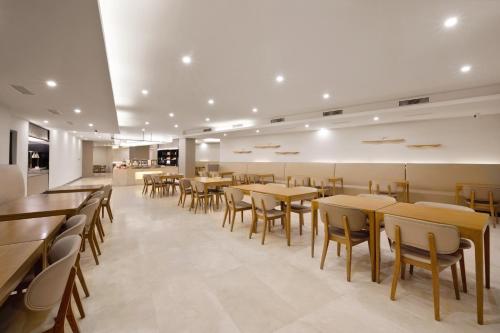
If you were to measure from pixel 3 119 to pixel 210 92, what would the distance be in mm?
5168

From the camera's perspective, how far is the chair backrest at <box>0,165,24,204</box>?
11.1ft

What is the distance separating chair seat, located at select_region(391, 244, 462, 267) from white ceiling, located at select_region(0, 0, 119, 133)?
3.53 m

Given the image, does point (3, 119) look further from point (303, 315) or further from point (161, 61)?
point (303, 315)

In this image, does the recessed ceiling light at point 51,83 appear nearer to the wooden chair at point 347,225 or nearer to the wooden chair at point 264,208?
the wooden chair at point 264,208

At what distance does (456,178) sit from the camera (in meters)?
5.84

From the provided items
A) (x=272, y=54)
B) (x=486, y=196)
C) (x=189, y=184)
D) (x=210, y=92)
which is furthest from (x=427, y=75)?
(x=189, y=184)

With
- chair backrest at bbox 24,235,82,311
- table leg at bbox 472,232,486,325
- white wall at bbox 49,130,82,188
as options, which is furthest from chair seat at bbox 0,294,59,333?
white wall at bbox 49,130,82,188

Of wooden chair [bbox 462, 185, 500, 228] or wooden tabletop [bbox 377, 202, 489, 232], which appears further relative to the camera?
wooden chair [bbox 462, 185, 500, 228]

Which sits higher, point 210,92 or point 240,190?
point 210,92

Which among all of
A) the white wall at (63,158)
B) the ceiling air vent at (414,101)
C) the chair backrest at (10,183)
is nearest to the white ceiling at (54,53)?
the chair backrest at (10,183)

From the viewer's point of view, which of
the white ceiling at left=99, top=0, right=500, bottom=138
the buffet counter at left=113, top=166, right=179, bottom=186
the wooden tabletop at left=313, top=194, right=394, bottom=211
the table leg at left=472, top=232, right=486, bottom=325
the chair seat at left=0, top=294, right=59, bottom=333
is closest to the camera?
the chair seat at left=0, top=294, right=59, bottom=333

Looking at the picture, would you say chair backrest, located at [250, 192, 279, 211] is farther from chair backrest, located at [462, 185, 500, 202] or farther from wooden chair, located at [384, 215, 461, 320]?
chair backrest, located at [462, 185, 500, 202]

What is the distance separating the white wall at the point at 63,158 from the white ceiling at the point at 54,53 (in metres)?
4.99

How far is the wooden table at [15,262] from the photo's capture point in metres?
1.03
